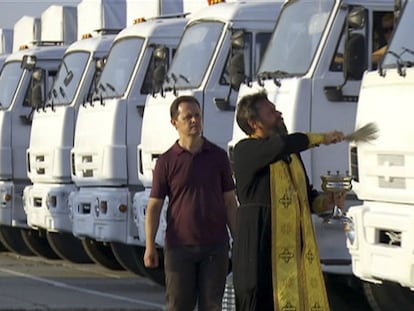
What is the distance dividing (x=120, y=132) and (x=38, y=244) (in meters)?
5.57

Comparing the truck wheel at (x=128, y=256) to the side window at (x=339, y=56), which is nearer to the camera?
the side window at (x=339, y=56)

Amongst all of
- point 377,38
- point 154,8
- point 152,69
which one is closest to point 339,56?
point 377,38

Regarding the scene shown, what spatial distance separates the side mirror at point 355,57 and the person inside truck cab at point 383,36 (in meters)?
0.27

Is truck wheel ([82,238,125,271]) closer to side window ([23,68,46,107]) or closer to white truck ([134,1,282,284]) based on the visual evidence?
side window ([23,68,46,107])

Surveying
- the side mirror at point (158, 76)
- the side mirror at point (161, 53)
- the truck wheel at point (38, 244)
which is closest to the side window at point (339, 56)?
the side mirror at point (158, 76)

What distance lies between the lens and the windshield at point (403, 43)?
10.5 meters

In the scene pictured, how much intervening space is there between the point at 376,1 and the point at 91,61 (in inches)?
272

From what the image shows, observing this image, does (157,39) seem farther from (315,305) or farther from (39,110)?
(315,305)

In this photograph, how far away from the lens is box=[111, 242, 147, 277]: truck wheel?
54.9 feet

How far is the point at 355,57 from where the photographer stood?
11.5 meters

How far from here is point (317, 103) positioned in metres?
11.9

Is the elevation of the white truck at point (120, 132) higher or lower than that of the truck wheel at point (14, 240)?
higher

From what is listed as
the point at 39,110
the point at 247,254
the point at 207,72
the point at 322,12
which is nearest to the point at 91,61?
A: the point at 39,110

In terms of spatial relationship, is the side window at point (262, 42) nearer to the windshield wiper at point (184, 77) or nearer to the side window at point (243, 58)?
the side window at point (243, 58)
